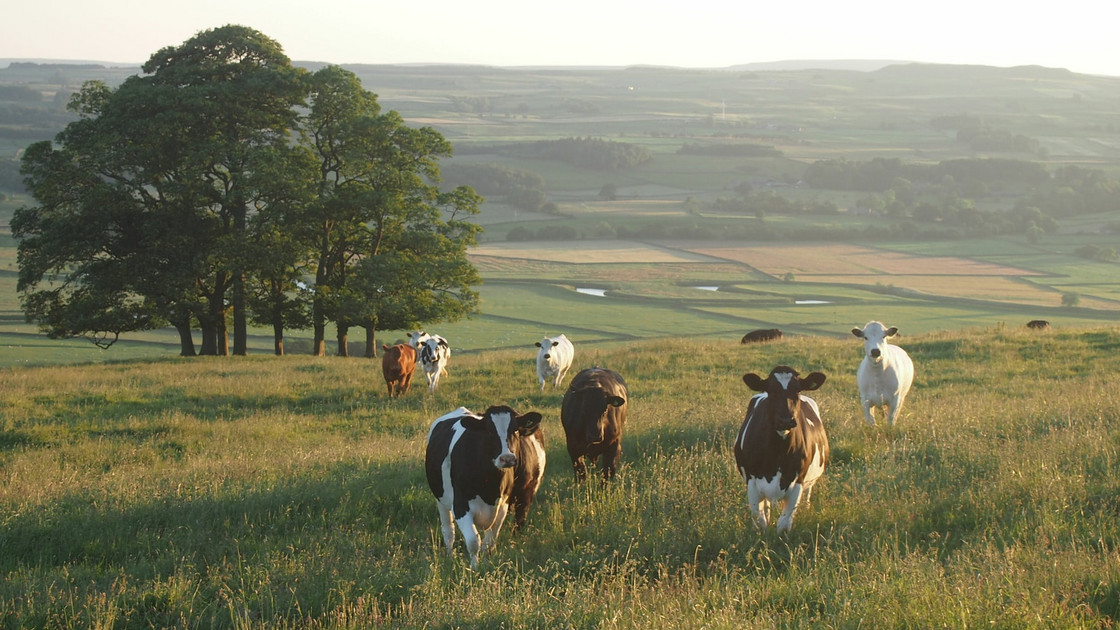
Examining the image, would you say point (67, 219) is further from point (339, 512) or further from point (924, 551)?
point (924, 551)

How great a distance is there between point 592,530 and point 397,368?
43.2 ft

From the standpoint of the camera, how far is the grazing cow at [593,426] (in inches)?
437

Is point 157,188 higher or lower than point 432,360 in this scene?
higher

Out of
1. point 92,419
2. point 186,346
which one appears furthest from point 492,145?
point 92,419

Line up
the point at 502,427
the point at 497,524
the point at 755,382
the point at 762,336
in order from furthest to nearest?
1. the point at 762,336
2. the point at 755,382
3. the point at 497,524
4. the point at 502,427

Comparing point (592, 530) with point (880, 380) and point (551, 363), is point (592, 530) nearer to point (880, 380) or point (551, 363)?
point (880, 380)

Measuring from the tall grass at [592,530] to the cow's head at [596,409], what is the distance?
60 cm

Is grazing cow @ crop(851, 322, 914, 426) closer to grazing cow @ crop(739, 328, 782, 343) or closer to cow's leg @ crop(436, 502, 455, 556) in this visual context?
cow's leg @ crop(436, 502, 455, 556)

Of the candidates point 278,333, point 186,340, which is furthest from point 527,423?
point 278,333

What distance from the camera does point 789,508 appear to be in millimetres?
8898

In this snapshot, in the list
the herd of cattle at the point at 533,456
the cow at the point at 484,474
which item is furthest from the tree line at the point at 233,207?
the cow at the point at 484,474

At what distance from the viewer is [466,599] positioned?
21.6 ft

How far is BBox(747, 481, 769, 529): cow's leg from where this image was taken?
8820 mm

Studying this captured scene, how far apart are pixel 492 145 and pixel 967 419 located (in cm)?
15193
